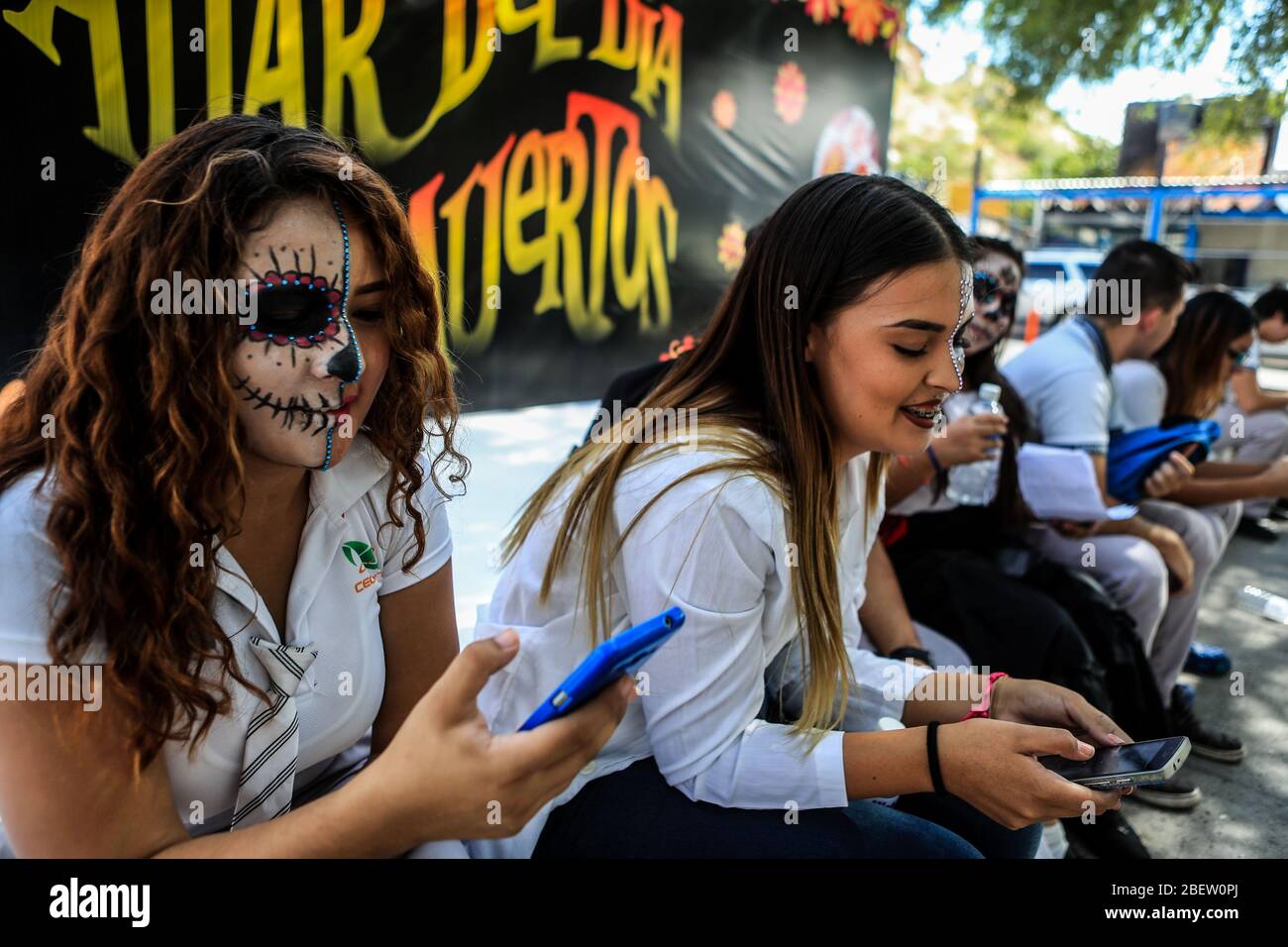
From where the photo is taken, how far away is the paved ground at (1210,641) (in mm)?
2885

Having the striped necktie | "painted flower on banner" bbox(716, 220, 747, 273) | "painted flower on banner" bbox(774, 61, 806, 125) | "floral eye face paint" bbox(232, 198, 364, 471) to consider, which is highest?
"painted flower on banner" bbox(774, 61, 806, 125)

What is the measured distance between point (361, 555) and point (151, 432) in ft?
1.29

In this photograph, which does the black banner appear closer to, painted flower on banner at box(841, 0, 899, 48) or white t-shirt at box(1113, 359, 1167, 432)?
painted flower on banner at box(841, 0, 899, 48)

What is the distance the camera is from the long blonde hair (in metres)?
1.63

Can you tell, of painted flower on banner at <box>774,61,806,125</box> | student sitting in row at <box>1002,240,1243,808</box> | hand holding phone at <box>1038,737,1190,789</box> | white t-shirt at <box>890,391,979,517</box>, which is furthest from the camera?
painted flower on banner at <box>774,61,806,125</box>

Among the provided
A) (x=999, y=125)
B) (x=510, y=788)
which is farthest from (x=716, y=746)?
(x=999, y=125)

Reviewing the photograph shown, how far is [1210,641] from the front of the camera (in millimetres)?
4320

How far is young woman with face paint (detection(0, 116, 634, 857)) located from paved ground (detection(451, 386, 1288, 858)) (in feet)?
3.04

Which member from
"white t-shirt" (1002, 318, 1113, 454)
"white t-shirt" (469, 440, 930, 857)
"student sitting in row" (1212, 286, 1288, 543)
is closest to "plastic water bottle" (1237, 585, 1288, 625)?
"student sitting in row" (1212, 286, 1288, 543)

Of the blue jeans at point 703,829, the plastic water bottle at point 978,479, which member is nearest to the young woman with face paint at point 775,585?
the blue jeans at point 703,829

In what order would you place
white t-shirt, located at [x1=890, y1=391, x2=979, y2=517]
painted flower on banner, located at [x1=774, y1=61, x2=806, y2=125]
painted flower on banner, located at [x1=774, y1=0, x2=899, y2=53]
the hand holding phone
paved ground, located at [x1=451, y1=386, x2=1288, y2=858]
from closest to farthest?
→ the hand holding phone
paved ground, located at [x1=451, y1=386, x2=1288, y2=858]
white t-shirt, located at [x1=890, y1=391, x2=979, y2=517]
painted flower on banner, located at [x1=774, y1=61, x2=806, y2=125]
painted flower on banner, located at [x1=774, y1=0, x2=899, y2=53]

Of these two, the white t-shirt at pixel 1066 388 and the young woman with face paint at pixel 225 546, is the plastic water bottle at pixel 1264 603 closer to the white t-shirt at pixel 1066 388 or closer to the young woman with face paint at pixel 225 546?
the white t-shirt at pixel 1066 388

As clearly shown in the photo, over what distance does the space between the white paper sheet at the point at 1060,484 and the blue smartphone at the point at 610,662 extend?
2.47 meters
